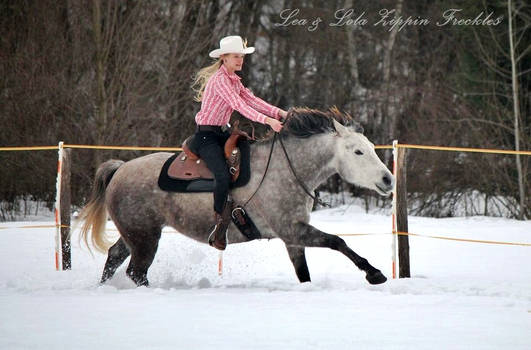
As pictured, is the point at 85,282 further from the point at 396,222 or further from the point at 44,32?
the point at 44,32

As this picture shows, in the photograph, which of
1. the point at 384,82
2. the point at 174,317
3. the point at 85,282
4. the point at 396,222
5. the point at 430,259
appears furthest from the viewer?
the point at 384,82

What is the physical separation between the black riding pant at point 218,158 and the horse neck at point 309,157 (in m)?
0.27

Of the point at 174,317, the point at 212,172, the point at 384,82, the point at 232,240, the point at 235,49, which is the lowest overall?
the point at 174,317

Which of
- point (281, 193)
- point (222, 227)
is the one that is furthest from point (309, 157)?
point (222, 227)

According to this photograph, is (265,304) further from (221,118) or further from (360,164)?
(221,118)

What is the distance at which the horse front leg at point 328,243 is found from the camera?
603 cm

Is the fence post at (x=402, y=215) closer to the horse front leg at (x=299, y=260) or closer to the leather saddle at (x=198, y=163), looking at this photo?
the horse front leg at (x=299, y=260)

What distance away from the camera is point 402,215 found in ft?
24.5

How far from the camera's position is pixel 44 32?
1485cm

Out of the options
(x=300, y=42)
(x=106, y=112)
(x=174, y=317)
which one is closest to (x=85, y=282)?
(x=174, y=317)

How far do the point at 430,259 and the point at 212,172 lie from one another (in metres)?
3.77

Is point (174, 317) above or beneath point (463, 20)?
beneath

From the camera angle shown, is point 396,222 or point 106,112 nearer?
point 396,222

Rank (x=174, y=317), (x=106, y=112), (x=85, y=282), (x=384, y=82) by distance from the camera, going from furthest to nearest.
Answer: (x=384, y=82), (x=106, y=112), (x=85, y=282), (x=174, y=317)
